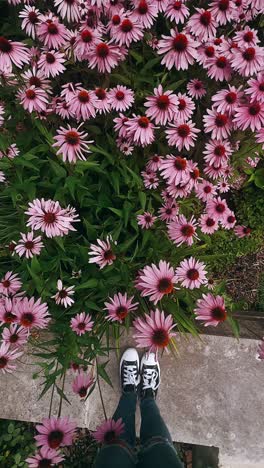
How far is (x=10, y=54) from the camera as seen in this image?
1.58 m

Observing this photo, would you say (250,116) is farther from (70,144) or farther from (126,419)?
(126,419)

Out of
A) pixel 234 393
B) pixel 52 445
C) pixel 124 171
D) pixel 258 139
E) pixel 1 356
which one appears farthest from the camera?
pixel 234 393

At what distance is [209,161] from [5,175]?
910mm

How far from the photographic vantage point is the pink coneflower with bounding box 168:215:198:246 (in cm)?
170

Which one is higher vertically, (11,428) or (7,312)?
(7,312)

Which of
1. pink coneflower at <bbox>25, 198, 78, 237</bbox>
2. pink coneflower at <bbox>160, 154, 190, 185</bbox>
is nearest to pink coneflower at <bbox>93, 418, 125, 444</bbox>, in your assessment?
pink coneflower at <bbox>25, 198, 78, 237</bbox>

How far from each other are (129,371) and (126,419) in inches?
12.0

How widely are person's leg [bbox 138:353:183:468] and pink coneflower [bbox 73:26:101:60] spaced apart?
1593 mm

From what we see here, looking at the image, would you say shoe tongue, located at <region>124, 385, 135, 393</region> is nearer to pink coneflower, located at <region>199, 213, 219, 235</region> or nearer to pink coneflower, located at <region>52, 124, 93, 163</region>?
pink coneflower, located at <region>199, 213, 219, 235</region>

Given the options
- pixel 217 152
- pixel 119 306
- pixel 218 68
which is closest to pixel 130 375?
pixel 119 306

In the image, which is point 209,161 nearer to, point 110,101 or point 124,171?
point 124,171

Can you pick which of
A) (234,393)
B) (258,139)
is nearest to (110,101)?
(258,139)

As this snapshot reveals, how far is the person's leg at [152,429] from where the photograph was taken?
1566mm

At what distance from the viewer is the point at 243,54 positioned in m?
1.65
